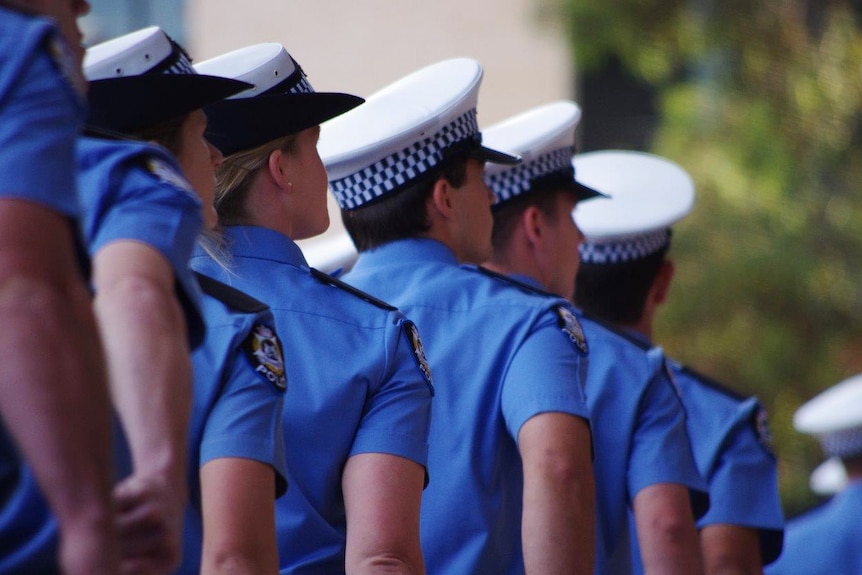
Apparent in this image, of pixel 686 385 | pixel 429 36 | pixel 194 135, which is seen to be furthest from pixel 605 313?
pixel 429 36

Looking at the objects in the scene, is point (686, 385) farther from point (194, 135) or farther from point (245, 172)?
point (194, 135)

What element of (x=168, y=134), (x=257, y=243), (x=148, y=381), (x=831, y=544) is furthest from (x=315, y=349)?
(x=831, y=544)

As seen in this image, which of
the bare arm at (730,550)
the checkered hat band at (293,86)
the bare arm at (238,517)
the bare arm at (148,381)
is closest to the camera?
the bare arm at (148,381)

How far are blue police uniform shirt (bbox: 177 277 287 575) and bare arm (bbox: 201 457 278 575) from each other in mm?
18

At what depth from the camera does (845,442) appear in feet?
18.4

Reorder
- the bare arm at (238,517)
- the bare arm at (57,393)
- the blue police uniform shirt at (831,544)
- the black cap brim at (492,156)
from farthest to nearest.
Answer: the blue police uniform shirt at (831,544), the black cap brim at (492,156), the bare arm at (238,517), the bare arm at (57,393)

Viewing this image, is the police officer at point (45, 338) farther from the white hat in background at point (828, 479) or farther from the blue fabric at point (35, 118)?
the white hat in background at point (828, 479)

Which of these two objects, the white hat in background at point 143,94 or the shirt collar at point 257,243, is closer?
the white hat in background at point 143,94

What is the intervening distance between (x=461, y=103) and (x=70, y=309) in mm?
1788

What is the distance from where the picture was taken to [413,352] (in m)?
2.32

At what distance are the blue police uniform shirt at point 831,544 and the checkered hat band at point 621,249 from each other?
161cm

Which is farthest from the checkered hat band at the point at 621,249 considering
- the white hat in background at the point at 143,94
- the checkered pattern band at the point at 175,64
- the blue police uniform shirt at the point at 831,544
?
the white hat in background at the point at 143,94

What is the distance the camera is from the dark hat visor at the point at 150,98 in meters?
1.98

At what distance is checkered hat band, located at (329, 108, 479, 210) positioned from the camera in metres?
2.84
